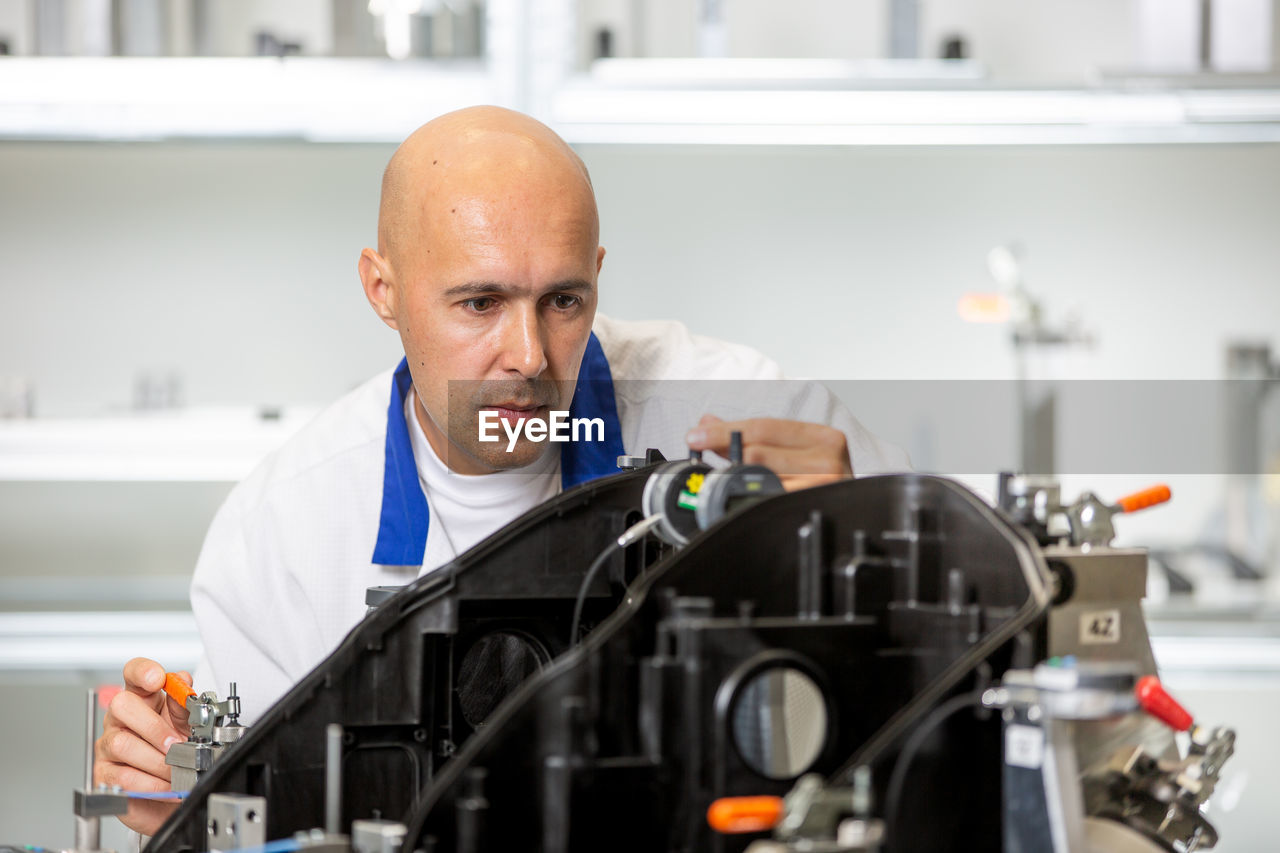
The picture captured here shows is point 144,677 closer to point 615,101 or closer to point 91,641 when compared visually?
point 91,641

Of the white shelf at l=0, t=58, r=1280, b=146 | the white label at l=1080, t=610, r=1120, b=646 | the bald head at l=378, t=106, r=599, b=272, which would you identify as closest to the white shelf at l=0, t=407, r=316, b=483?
the white shelf at l=0, t=58, r=1280, b=146

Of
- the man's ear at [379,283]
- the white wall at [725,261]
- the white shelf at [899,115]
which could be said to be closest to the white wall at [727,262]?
the white wall at [725,261]

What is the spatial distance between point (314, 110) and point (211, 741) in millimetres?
1504

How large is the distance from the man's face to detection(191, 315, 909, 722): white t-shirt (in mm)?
69

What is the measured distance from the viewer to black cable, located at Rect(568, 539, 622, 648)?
796 mm

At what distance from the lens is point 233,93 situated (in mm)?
2119

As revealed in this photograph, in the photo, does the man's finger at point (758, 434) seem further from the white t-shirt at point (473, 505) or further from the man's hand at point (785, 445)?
the white t-shirt at point (473, 505)

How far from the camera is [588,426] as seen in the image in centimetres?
110

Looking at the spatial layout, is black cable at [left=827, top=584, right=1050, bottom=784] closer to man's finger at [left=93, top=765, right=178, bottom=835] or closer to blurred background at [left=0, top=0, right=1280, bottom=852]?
man's finger at [left=93, top=765, right=178, bottom=835]

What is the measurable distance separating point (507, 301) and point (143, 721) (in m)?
0.47

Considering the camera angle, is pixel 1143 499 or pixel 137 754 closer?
pixel 1143 499

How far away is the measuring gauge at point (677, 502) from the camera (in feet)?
2.48

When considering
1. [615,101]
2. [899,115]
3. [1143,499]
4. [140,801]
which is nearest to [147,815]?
[140,801]

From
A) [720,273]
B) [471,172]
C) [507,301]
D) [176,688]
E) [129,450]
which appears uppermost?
[720,273]
